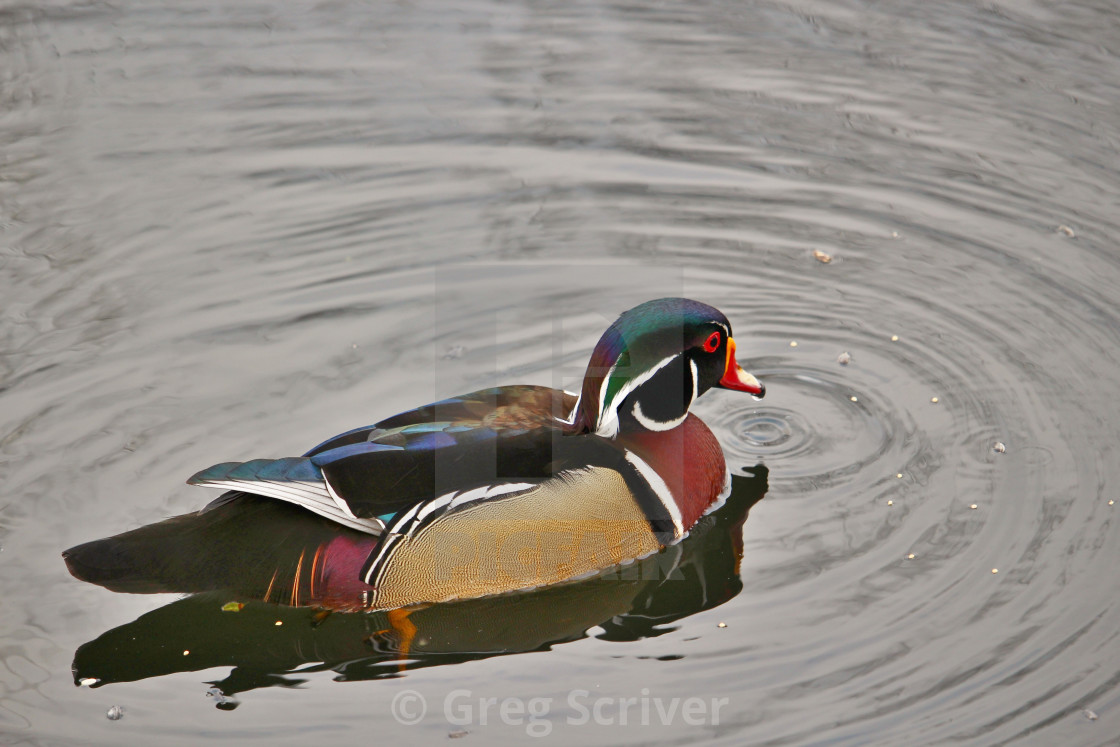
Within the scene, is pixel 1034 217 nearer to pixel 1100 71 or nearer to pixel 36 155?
pixel 1100 71

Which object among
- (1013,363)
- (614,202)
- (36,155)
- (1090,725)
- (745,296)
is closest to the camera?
(1090,725)

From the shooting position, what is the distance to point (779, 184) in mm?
8055

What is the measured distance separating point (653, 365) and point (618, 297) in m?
1.62

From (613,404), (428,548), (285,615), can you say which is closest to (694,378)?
(613,404)

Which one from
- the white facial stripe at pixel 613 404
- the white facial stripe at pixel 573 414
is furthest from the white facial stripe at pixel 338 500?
the white facial stripe at pixel 613 404

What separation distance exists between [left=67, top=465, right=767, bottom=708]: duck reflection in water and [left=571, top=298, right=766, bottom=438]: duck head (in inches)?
29.1

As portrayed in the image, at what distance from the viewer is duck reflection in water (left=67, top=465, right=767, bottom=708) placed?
5.04 m

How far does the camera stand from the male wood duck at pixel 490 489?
5.10 meters

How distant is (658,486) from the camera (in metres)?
5.57

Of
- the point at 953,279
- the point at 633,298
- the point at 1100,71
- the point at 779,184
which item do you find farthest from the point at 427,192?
the point at 1100,71

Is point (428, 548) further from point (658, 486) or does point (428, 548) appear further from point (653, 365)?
point (653, 365)

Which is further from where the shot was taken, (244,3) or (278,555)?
(244,3)

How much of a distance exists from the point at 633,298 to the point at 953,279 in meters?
1.80

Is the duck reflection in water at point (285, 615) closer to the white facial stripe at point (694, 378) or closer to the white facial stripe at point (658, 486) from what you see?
the white facial stripe at point (658, 486)
